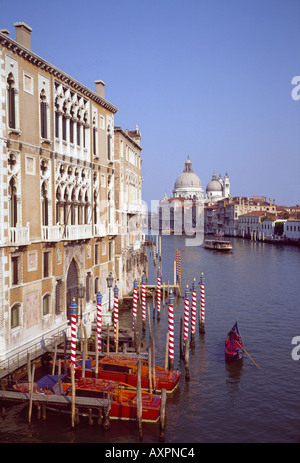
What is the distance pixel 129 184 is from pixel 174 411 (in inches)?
751

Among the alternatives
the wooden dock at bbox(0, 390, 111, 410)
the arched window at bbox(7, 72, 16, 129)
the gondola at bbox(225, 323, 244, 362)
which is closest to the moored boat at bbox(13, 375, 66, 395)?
the wooden dock at bbox(0, 390, 111, 410)

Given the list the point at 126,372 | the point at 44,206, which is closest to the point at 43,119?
the point at 44,206

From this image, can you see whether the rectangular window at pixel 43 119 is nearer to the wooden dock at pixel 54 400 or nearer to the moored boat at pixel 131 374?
the moored boat at pixel 131 374

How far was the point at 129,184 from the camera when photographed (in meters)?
31.2

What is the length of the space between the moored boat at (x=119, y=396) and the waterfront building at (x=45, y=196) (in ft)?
8.48

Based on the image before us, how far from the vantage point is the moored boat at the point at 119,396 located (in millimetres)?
12922

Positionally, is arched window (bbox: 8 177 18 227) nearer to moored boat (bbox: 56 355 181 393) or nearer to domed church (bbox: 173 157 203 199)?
moored boat (bbox: 56 355 181 393)

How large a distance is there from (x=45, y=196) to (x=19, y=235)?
2511 mm

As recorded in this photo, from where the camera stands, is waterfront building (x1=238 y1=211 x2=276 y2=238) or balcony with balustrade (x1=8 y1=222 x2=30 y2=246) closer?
balcony with balustrade (x1=8 y1=222 x2=30 y2=246)

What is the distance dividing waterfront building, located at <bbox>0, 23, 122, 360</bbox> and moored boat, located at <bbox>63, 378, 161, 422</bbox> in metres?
2.58

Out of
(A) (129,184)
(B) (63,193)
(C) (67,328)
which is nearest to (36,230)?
(B) (63,193)

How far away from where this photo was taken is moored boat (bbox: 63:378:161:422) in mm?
12922

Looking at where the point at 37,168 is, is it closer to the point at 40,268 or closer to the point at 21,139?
the point at 21,139

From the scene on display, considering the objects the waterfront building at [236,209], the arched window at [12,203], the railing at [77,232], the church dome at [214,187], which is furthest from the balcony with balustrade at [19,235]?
the church dome at [214,187]
